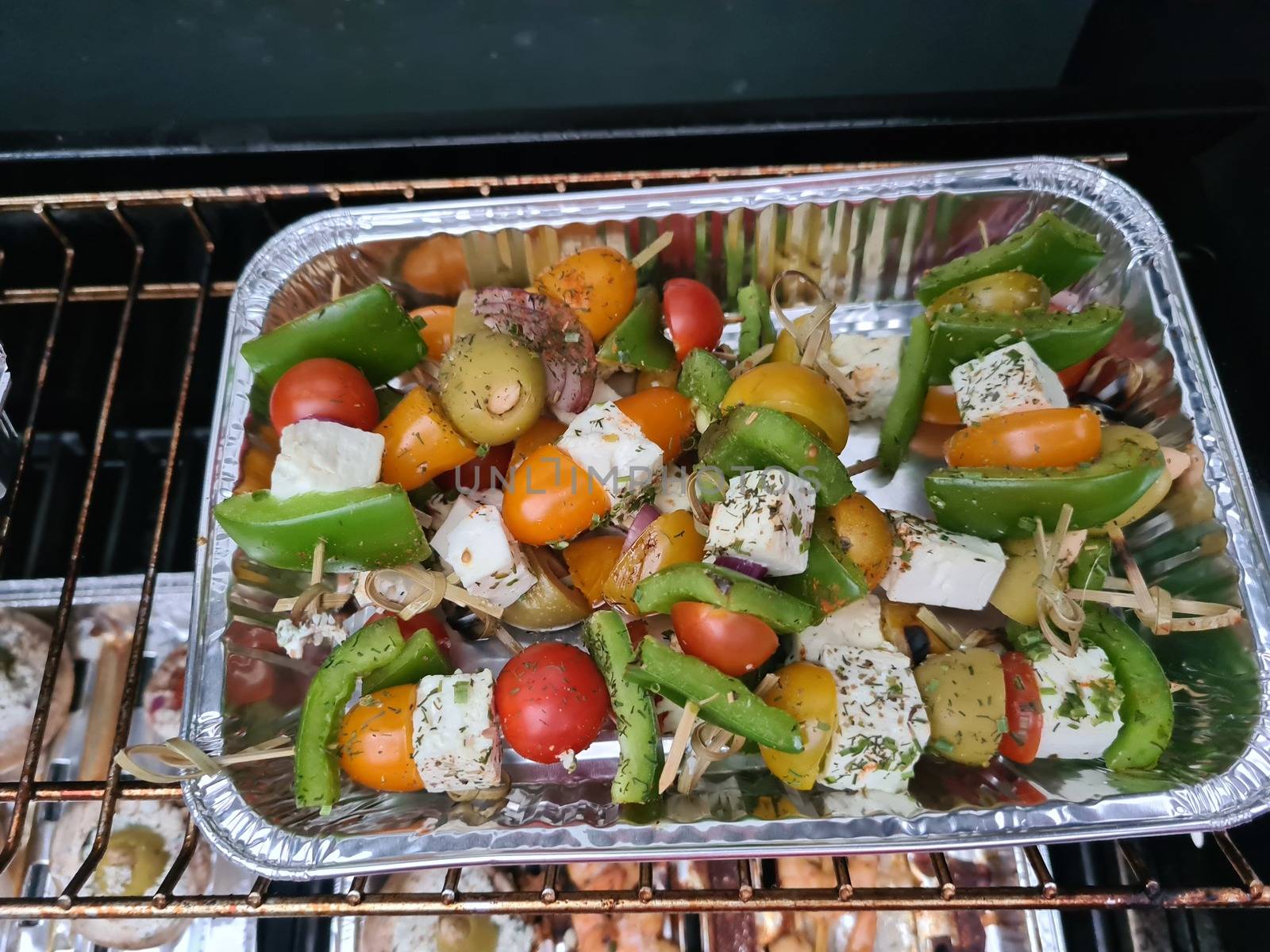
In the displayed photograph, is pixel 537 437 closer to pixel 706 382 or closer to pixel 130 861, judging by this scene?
pixel 706 382

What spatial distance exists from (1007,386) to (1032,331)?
0.14 metres

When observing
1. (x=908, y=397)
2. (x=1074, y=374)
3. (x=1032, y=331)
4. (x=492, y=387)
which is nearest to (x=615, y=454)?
(x=492, y=387)

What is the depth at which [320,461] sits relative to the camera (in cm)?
137

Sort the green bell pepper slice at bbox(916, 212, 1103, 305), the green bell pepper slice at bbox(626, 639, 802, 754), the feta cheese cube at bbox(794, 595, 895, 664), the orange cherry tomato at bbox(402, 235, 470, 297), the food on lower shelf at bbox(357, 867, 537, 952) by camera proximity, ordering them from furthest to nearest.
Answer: the orange cherry tomato at bbox(402, 235, 470, 297) < the food on lower shelf at bbox(357, 867, 537, 952) < the green bell pepper slice at bbox(916, 212, 1103, 305) < the feta cheese cube at bbox(794, 595, 895, 664) < the green bell pepper slice at bbox(626, 639, 802, 754)

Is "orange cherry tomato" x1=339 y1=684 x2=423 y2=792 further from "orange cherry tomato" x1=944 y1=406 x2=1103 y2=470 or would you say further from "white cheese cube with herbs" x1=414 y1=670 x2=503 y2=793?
"orange cherry tomato" x1=944 y1=406 x2=1103 y2=470

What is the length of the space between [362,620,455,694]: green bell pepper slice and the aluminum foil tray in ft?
0.74

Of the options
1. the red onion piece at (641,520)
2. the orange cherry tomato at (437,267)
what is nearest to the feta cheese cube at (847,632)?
the red onion piece at (641,520)

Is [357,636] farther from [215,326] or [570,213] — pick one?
[215,326]

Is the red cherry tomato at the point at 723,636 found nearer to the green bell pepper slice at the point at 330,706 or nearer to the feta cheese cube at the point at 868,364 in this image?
the green bell pepper slice at the point at 330,706

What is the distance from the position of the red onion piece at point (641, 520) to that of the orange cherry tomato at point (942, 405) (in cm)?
61

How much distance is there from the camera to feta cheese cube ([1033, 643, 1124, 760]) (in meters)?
1.37

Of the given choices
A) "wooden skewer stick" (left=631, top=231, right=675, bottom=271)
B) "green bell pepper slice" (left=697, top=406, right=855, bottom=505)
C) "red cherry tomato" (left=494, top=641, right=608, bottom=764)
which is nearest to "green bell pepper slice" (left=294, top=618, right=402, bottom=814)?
"red cherry tomato" (left=494, top=641, right=608, bottom=764)

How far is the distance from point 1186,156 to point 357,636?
2.12 m

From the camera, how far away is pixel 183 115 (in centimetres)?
234
